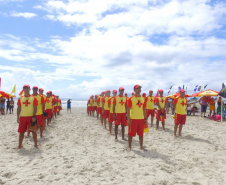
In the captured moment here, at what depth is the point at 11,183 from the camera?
3465mm

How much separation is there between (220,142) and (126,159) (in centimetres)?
413

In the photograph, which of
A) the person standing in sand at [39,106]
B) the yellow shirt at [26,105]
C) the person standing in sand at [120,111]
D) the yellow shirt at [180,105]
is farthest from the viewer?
the yellow shirt at [180,105]

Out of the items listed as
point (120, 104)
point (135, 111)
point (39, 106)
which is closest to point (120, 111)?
point (120, 104)

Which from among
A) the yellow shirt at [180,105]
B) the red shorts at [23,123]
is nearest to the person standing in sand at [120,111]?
the yellow shirt at [180,105]

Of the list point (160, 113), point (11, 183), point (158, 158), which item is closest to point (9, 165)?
point (11, 183)

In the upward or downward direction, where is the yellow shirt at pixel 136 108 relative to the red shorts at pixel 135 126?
upward

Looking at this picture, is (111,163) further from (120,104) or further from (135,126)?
(120,104)

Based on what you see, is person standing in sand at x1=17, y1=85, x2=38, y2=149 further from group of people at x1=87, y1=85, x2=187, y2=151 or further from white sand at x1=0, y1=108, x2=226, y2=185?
group of people at x1=87, y1=85, x2=187, y2=151

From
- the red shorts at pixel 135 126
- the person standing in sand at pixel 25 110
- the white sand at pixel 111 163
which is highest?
the person standing in sand at pixel 25 110

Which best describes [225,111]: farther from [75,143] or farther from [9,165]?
[9,165]

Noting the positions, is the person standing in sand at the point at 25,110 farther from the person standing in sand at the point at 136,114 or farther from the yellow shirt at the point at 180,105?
the yellow shirt at the point at 180,105

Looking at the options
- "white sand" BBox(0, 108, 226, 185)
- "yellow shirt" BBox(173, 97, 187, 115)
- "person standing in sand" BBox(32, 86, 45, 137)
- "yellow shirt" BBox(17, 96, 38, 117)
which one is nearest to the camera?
"white sand" BBox(0, 108, 226, 185)

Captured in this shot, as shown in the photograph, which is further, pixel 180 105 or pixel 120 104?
pixel 180 105

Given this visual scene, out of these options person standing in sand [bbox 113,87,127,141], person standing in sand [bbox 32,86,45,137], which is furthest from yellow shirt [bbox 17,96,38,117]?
person standing in sand [bbox 113,87,127,141]
